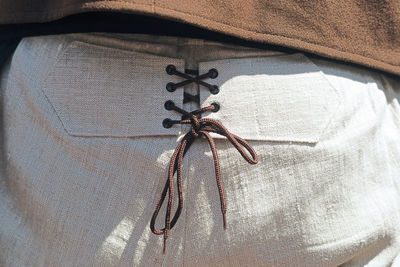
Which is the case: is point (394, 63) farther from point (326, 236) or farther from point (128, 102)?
point (128, 102)

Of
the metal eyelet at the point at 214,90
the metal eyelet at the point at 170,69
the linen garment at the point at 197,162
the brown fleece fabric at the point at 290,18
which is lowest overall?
the linen garment at the point at 197,162

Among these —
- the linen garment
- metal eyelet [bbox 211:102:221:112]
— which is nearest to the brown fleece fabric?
the linen garment

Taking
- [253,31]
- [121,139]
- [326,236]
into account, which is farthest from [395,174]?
[121,139]

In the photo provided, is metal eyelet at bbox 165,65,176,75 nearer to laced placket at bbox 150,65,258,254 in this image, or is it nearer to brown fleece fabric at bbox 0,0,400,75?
laced placket at bbox 150,65,258,254

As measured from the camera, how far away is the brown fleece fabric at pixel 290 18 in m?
1.24

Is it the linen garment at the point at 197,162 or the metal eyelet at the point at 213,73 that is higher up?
the metal eyelet at the point at 213,73

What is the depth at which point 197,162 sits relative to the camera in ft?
4.12

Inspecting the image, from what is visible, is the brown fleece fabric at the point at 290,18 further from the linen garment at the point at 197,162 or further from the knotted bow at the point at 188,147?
the knotted bow at the point at 188,147

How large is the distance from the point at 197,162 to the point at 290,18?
0.37 meters

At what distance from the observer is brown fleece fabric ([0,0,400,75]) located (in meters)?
1.24

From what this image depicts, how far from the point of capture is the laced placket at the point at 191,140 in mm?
1217

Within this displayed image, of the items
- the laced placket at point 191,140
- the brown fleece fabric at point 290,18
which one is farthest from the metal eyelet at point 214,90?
the brown fleece fabric at point 290,18

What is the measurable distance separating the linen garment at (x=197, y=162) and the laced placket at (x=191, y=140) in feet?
0.05

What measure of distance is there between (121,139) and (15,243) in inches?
13.5
